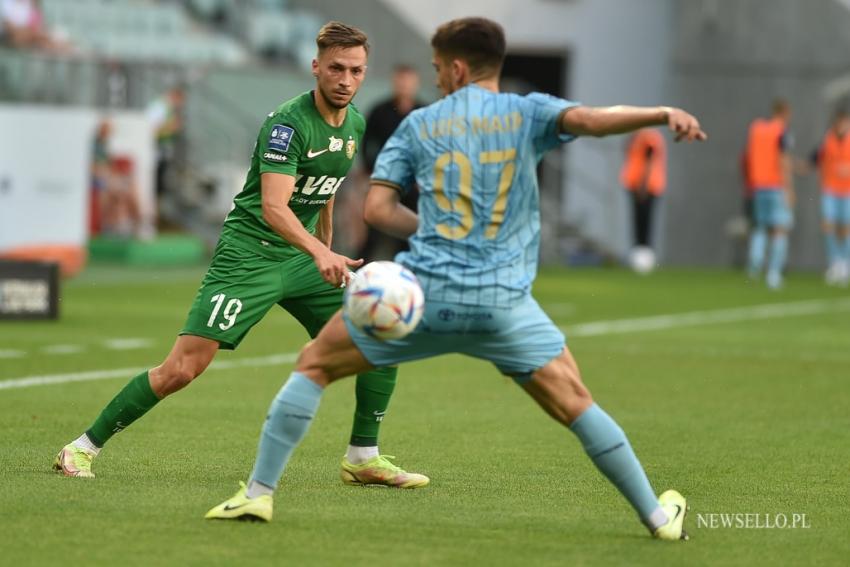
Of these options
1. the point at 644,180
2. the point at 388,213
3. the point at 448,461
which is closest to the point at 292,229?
the point at 388,213

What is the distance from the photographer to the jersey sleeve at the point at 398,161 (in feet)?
21.1

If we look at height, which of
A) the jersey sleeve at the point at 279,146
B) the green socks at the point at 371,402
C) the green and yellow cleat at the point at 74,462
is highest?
the jersey sleeve at the point at 279,146

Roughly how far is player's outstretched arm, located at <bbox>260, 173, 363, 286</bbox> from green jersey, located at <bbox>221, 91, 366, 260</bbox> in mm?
58

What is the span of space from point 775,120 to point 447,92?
803 inches

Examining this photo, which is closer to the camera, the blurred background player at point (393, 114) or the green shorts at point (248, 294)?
the green shorts at point (248, 294)

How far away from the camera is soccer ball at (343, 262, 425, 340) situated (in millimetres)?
6227

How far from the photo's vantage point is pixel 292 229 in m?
7.23

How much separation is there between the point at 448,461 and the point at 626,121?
118 inches

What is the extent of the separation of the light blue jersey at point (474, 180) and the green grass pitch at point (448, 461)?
38.0 inches

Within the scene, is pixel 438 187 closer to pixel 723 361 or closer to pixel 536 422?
pixel 536 422

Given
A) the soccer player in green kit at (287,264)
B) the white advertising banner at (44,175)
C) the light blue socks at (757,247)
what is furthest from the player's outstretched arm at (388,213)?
the light blue socks at (757,247)

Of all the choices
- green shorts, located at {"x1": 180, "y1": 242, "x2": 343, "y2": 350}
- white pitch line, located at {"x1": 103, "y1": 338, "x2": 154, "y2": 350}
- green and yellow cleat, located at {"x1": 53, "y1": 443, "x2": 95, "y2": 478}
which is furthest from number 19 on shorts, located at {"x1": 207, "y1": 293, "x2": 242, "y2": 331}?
white pitch line, located at {"x1": 103, "y1": 338, "x2": 154, "y2": 350}

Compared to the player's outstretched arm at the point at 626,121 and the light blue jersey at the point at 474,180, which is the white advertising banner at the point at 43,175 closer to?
Result: the light blue jersey at the point at 474,180

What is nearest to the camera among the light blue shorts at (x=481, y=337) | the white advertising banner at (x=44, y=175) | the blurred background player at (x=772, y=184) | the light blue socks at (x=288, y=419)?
the light blue shorts at (x=481, y=337)
